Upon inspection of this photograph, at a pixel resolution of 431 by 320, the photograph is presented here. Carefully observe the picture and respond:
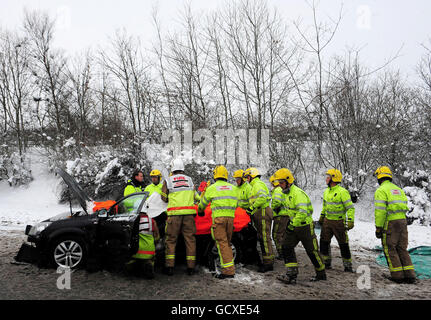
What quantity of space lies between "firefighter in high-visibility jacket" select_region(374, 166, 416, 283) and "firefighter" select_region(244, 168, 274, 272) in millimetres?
1924

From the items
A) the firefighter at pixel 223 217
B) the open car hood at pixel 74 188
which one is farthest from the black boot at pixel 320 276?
the open car hood at pixel 74 188

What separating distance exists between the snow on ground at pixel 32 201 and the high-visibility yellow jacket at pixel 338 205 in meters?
9.34

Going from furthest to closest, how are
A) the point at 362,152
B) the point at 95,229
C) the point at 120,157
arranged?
the point at 120,157 < the point at 362,152 < the point at 95,229

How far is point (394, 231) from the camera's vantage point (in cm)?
541

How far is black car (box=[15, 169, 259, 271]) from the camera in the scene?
4898 mm

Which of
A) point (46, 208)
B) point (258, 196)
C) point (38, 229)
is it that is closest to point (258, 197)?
point (258, 196)

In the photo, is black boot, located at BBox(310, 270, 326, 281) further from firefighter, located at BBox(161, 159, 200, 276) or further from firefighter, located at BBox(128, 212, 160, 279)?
firefighter, located at BBox(128, 212, 160, 279)

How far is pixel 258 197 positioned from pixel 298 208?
3.51ft

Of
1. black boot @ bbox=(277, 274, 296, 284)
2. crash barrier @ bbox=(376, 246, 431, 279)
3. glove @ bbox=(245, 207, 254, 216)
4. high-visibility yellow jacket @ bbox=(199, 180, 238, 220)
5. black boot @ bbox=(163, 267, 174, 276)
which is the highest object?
high-visibility yellow jacket @ bbox=(199, 180, 238, 220)

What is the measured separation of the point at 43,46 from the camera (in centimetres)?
1975

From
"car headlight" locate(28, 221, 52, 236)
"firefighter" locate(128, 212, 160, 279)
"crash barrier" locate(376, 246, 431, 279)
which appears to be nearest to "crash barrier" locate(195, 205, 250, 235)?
"firefighter" locate(128, 212, 160, 279)
